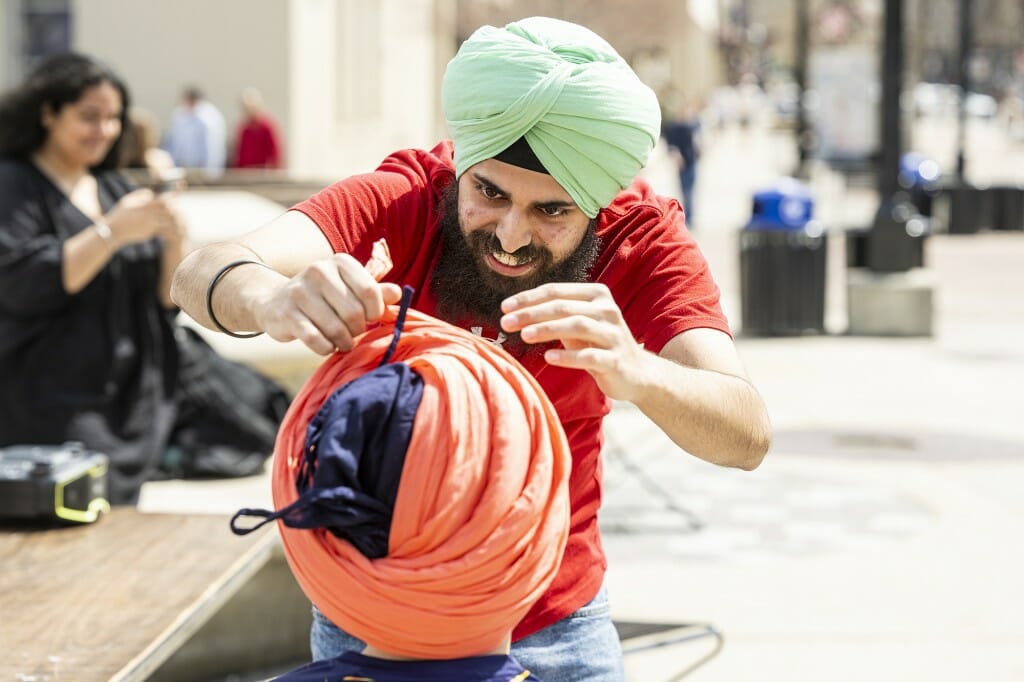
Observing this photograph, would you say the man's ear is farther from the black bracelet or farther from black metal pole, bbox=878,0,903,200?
black metal pole, bbox=878,0,903,200

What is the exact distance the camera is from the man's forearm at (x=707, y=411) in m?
2.21

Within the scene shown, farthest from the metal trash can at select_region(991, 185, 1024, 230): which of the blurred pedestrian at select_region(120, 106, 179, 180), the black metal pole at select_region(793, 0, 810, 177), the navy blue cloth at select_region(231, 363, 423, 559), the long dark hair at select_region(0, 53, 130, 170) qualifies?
the navy blue cloth at select_region(231, 363, 423, 559)

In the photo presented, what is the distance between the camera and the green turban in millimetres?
2299

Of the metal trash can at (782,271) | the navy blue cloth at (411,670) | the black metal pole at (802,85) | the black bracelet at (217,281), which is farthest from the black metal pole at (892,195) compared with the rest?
the black metal pole at (802,85)

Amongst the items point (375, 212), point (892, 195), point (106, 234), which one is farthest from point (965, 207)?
point (375, 212)

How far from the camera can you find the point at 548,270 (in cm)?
243

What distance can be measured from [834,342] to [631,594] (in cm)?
681

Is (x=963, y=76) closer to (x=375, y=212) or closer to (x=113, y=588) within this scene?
(x=113, y=588)

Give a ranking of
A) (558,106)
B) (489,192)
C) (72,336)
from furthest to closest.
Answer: (72,336) → (489,192) → (558,106)

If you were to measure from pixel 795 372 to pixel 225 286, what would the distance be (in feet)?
29.2

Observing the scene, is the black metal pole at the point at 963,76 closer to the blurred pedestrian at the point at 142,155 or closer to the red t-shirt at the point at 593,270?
the blurred pedestrian at the point at 142,155

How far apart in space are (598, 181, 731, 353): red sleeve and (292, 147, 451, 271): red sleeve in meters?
0.31

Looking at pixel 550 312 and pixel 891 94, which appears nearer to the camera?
pixel 550 312

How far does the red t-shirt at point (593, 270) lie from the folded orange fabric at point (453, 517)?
17.9 inches
